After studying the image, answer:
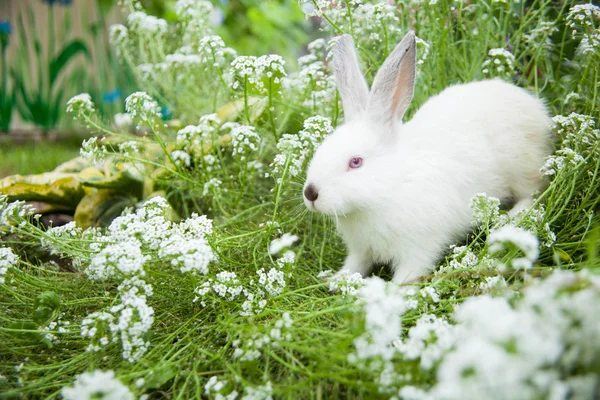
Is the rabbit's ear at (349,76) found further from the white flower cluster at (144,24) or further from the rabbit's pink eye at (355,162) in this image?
the white flower cluster at (144,24)

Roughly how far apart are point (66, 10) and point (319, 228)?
5.14m

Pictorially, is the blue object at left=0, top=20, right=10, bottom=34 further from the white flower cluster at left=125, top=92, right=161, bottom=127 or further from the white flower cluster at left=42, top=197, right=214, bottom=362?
the white flower cluster at left=42, top=197, right=214, bottom=362

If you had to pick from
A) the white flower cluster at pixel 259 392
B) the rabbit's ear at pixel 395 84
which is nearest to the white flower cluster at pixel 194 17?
the rabbit's ear at pixel 395 84

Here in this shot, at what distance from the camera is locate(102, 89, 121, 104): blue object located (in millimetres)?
6109

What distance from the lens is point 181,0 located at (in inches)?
146

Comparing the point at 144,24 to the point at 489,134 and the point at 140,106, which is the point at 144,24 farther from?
the point at 489,134

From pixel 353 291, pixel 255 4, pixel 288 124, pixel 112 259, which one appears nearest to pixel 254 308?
pixel 353 291

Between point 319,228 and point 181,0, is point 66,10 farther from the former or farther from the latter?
point 319,228

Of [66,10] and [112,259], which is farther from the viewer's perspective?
[66,10]

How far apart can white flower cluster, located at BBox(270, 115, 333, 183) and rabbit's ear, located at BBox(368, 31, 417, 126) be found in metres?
0.30

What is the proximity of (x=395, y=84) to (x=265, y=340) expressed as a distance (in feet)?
4.45

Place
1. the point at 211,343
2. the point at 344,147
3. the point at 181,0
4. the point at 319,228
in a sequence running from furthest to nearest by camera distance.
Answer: the point at 181,0, the point at 319,228, the point at 344,147, the point at 211,343

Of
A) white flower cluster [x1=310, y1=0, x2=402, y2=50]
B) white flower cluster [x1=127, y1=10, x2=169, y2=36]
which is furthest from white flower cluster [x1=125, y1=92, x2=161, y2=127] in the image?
white flower cluster [x1=127, y1=10, x2=169, y2=36]

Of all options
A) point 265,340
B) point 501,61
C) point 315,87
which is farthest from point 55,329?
point 501,61
